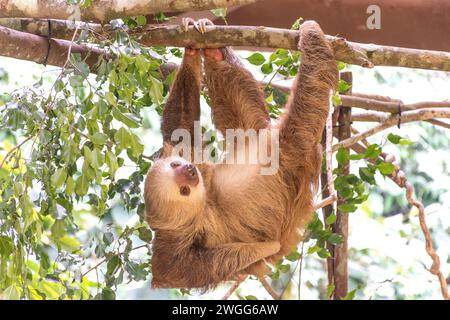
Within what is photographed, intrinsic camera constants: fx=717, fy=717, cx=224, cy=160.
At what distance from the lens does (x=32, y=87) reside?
12.3ft

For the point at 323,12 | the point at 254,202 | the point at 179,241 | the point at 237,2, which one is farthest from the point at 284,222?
the point at 323,12

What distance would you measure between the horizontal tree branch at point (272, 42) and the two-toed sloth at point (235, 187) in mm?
111

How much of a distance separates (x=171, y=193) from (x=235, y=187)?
0.40m

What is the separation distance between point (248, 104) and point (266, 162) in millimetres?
401

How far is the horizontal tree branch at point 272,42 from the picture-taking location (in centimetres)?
407

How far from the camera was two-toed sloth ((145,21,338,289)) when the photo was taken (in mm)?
4148

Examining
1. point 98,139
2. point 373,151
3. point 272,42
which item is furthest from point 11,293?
point 373,151

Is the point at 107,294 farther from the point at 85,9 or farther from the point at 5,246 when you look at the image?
the point at 85,9

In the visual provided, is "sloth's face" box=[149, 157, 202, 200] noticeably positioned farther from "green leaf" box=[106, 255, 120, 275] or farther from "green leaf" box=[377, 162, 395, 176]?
"green leaf" box=[377, 162, 395, 176]

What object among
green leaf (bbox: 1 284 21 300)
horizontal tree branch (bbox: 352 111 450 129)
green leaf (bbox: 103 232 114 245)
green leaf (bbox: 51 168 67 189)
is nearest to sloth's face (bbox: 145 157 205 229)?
green leaf (bbox: 103 232 114 245)

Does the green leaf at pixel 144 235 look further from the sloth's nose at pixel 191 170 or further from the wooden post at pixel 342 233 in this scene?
the wooden post at pixel 342 233

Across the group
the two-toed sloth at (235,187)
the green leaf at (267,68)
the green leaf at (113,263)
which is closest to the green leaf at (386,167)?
the two-toed sloth at (235,187)

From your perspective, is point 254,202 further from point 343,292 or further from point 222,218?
point 343,292

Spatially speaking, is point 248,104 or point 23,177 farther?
point 248,104
